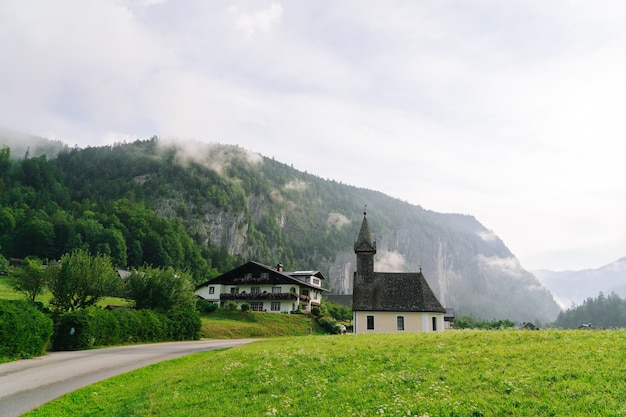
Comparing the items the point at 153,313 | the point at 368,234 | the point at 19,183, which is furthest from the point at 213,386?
the point at 19,183

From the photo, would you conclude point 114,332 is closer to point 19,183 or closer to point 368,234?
point 368,234

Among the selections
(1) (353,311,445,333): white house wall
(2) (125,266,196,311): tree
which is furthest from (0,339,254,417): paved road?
(1) (353,311,445,333): white house wall

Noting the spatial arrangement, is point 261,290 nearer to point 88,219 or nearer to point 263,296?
point 263,296

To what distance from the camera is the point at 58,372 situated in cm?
2034

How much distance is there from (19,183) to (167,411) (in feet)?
574

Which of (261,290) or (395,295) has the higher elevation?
(261,290)

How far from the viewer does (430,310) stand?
47.3 meters

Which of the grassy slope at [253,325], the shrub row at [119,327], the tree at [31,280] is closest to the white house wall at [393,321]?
the grassy slope at [253,325]

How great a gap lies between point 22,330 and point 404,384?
22668mm

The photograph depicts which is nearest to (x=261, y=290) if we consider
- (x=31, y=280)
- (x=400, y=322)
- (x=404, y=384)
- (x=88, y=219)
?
(x=400, y=322)

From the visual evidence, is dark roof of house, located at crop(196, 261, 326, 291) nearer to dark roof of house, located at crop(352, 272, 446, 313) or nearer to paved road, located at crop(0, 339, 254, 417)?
dark roof of house, located at crop(352, 272, 446, 313)

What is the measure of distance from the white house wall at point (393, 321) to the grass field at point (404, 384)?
29720mm

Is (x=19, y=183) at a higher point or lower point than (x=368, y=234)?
higher

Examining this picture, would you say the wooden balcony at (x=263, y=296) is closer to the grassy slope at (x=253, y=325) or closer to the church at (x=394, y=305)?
the grassy slope at (x=253, y=325)
